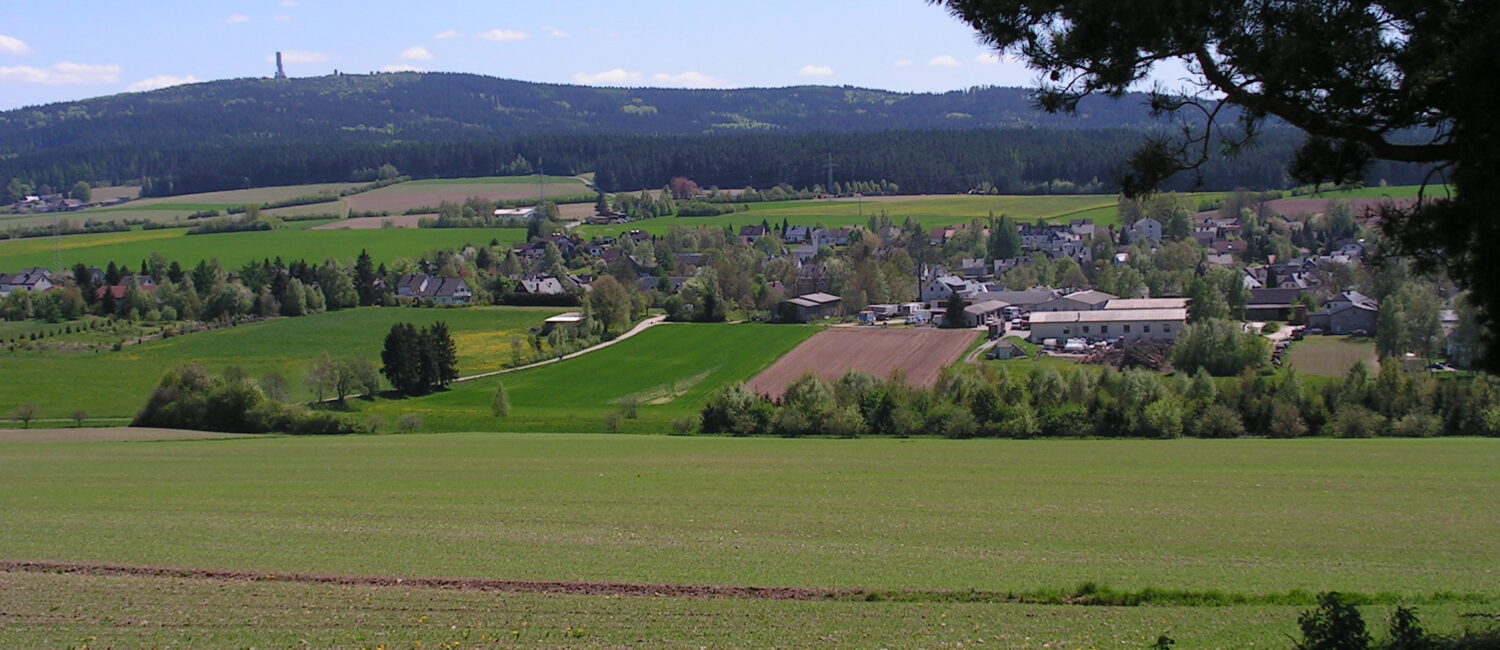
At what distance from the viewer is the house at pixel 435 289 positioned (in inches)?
3273

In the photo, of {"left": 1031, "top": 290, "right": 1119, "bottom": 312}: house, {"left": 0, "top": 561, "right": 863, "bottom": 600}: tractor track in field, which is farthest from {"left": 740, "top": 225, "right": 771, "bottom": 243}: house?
{"left": 0, "top": 561, "right": 863, "bottom": 600}: tractor track in field

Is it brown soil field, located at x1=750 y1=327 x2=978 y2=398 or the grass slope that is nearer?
the grass slope

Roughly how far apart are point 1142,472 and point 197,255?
9723cm

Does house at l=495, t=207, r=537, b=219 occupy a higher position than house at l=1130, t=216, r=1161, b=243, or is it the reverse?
house at l=495, t=207, r=537, b=219

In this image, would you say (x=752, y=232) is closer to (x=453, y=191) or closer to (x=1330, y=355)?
(x=453, y=191)

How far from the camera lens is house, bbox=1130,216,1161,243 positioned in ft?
339

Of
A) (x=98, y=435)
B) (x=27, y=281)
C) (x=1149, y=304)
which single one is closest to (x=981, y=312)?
(x=1149, y=304)

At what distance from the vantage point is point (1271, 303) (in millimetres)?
68375

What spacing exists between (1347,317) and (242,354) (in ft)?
174

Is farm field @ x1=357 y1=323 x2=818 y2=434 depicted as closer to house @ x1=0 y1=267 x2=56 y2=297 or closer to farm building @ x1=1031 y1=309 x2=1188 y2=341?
farm building @ x1=1031 y1=309 x2=1188 y2=341

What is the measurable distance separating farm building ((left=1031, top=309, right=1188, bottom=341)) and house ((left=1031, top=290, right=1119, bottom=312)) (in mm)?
4686

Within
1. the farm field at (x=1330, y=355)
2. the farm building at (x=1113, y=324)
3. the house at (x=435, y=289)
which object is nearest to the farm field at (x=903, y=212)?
the house at (x=435, y=289)

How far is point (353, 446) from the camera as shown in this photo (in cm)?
3244

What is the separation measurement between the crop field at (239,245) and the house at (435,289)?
45.8 feet
